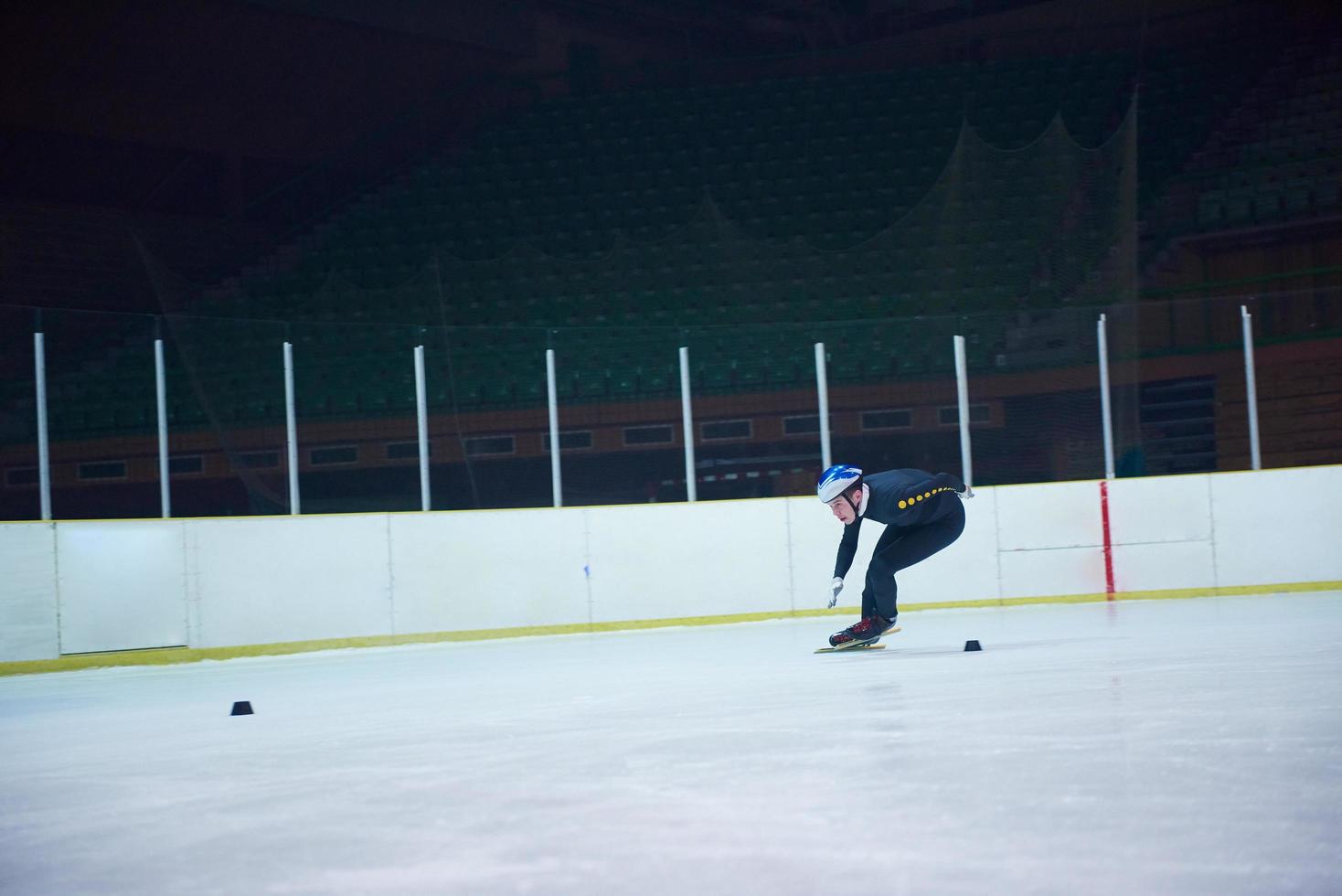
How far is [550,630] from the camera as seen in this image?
11.0 m

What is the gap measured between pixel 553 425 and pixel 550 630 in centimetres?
163

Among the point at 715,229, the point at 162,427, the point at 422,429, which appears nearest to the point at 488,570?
the point at 422,429

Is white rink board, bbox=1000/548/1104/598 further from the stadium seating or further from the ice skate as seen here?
the ice skate

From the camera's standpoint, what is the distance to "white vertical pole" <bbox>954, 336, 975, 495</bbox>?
11.1 meters

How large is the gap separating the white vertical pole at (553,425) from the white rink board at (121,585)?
283 cm

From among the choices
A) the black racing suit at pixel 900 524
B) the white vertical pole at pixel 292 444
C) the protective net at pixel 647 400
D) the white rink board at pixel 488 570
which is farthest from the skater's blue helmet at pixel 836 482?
the white vertical pole at pixel 292 444

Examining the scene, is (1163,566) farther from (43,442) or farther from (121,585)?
(43,442)

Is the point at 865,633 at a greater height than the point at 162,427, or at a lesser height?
lesser

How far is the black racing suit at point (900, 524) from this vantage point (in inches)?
286

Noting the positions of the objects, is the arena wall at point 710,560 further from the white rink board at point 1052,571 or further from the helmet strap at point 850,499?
the helmet strap at point 850,499

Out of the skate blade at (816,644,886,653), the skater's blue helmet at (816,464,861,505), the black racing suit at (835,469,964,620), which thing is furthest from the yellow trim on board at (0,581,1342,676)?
the skater's blue helmet at (816,464,861,505)

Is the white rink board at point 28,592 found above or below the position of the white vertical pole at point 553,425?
below

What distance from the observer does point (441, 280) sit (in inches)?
632

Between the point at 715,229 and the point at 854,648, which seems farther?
the point at 715,229
